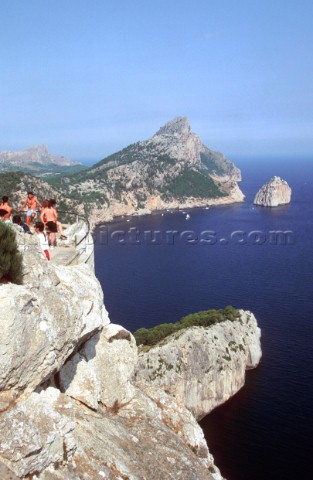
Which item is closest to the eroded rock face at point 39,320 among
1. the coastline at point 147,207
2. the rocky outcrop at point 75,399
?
the rocky outcrop at point 75,399

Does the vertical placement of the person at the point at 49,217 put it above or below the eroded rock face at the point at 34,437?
above

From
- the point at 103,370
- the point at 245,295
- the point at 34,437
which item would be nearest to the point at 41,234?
the point at 103,370

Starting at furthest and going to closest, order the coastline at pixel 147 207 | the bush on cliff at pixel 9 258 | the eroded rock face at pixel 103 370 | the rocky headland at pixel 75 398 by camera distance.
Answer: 1. the coastline at pixel 147 207
2. the eroded rock face at pixel 103 370
3. the bush on cliff at pixel 9 258
4. the rocky headland at pixel 75 398

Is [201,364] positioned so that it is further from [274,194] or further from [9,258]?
[274,194]

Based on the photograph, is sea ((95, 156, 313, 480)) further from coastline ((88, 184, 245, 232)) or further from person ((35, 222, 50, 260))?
person ((35, 222, 50, 260))

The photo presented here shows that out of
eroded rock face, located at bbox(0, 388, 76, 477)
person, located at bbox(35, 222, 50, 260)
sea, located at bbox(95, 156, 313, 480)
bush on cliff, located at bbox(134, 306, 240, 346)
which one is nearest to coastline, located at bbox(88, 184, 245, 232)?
sea, located at bbox(95, 156, 313, 480)

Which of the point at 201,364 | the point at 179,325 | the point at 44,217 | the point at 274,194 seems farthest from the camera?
the point at 274,194

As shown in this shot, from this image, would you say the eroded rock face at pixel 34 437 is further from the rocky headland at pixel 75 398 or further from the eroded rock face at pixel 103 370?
the eroded rock face at pixel 103 370
